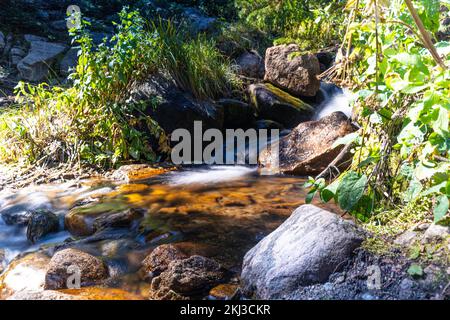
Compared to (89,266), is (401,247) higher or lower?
higher

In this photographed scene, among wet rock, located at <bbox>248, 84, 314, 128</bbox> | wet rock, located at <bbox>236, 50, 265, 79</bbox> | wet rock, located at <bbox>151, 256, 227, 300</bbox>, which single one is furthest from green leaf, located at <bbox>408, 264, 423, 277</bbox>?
wet rock, located at <bbox>236, 50, 265, 79</bbox>

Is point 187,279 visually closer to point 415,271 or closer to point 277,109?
point 415,271

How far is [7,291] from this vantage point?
2.41m

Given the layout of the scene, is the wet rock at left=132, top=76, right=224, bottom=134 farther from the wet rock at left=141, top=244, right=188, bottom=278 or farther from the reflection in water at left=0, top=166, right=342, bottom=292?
the wet rock at left=141, top=244, right=188, bottom=278

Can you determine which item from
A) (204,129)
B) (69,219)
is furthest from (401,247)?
(204,129)

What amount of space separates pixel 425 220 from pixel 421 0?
1.03 metres

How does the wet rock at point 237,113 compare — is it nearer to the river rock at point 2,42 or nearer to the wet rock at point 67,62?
the wet rock at point 67,62

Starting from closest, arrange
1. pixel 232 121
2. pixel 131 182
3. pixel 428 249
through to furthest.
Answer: pixel 428 249 → pixel 131 182 → pixel 232 121

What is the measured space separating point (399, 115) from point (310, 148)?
2.72 m

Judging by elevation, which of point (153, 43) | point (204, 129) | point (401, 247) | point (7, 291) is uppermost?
point (153, 43)

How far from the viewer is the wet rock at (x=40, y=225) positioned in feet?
10.7
